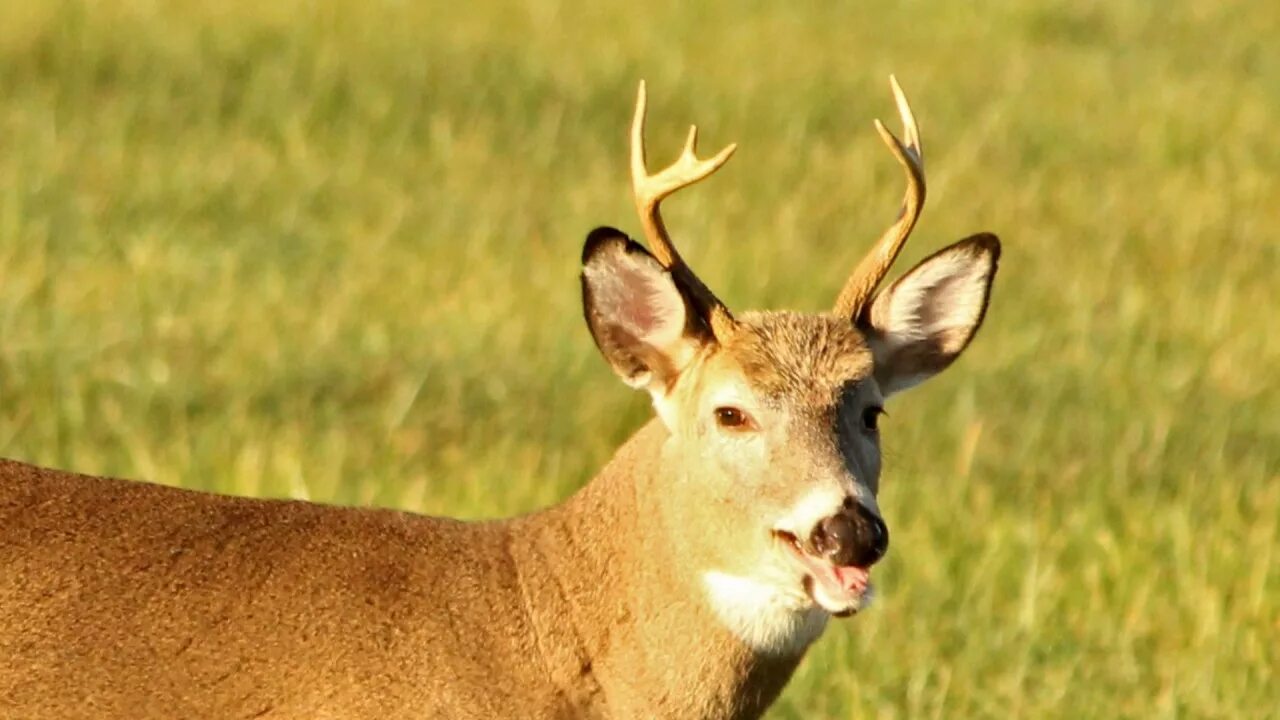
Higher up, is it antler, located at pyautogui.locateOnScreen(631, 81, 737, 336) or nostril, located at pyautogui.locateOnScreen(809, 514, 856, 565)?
antler, located at pyautogui.locateOnScreen(631, 81, 737, 336)

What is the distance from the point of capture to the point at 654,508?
635 centimetres

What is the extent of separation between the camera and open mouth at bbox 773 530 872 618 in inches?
234

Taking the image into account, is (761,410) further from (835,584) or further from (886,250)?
(886,250)

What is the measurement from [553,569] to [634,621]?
0.21 meters

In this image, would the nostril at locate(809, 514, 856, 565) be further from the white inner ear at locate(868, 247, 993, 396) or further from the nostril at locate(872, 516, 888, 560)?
the white inner ear at locate(868, 247, 993, 396)

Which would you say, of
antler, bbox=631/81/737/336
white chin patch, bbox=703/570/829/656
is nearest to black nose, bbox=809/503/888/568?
white chin patch, bbox=703/570/829/656

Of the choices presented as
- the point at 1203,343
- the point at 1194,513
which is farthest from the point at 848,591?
the point at 1203,343

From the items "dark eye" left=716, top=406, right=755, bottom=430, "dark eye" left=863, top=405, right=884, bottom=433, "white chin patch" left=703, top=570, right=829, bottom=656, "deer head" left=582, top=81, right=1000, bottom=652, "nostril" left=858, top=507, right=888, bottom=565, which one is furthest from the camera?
"dark eye" left=863, top=405, right=884, bottom=433

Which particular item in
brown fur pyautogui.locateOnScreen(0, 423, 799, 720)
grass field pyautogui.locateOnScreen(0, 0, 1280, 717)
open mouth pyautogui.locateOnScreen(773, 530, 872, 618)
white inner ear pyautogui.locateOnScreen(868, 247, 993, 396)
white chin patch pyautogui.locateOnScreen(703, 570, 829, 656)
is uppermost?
white inner ear pyautogui.locateOnScreen(868, 247, 993, 396)

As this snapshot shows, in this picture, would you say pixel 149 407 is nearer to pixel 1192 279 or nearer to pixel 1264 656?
pixel 1264 656

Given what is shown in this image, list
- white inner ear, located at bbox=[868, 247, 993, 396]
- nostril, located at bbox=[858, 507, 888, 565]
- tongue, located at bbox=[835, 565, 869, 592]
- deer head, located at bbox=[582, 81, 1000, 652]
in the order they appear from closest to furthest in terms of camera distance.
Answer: nostril, located at bbox=[858, 507, 888, 565], tongue, located at bbox=[835, 565, 869, 592], deer head, located at bbox=[582, 81, 1000, 652], white inner ear, located at bbox=[868, 247, 993, 396]

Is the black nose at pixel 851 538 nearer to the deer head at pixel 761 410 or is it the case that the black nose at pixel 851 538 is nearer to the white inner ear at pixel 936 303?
the deer head at pixel 761 410

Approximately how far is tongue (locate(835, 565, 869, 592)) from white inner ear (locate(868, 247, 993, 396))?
2.84 ft

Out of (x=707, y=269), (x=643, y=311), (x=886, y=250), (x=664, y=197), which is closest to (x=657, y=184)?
(x=664, y=197)
